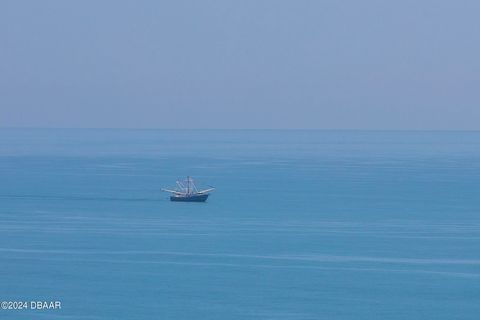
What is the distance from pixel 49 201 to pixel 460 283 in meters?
32.7

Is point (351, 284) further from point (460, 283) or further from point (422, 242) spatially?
point (422, 242)

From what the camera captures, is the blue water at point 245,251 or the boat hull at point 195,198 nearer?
the blue water at point 245,251

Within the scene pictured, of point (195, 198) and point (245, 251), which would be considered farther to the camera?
point (195, 198)

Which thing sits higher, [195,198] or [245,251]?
[195,198]

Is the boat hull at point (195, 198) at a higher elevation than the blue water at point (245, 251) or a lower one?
higher

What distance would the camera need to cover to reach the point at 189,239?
4566 cm

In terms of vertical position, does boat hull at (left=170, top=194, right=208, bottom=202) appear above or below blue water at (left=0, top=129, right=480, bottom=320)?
above

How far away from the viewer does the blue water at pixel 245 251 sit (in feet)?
106

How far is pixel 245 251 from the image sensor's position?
1652 inches

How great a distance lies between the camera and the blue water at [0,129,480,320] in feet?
106

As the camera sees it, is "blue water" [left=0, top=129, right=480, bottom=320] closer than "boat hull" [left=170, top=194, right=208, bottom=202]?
Yes

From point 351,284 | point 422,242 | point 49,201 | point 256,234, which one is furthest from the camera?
point 49,201

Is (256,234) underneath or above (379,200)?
underneath

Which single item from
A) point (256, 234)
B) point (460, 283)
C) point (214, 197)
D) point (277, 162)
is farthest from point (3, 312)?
point (277, 162)
